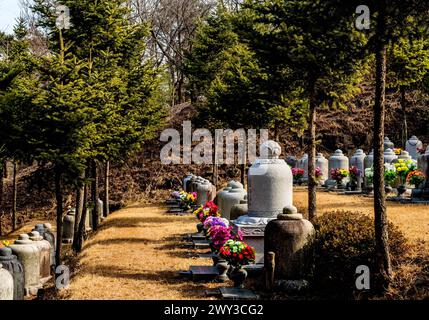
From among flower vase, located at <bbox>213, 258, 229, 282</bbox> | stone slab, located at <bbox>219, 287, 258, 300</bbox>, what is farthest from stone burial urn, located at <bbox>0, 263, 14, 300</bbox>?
flower vase, located at <bbox>213, 258, 229, 282</bbox>

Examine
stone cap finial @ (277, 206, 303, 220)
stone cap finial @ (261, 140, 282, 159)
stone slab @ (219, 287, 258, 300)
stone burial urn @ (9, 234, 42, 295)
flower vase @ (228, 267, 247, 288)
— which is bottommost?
stone burial urn @ (9, 234, 42, 295)

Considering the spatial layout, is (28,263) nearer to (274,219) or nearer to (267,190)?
(267,190)

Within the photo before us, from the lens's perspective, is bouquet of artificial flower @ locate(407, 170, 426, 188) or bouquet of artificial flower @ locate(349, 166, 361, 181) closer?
bouquet of artificial flower @ locate(407, 170, 426, 188)

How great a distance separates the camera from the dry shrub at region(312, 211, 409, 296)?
10180 millimetres

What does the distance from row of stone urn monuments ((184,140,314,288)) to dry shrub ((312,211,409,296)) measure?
12.8 inches

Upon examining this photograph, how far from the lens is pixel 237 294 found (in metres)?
10.4

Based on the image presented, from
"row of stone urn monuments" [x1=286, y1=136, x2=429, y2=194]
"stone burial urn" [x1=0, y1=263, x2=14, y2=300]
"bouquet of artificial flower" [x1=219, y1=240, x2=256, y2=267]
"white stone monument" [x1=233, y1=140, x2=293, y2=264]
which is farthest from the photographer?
"row of stone urn monuments" [x1=286, y1=136, x2=429, y2=194]

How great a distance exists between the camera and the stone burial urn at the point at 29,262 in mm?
15939

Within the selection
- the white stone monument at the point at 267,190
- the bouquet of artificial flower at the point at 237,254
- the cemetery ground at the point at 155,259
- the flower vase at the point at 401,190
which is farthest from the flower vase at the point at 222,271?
the flower vase at the point at 401,190

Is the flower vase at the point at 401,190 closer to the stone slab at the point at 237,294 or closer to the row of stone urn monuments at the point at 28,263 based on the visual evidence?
the stone slab at the point at 237,294

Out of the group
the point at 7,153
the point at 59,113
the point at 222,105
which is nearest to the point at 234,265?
the point at 59,113

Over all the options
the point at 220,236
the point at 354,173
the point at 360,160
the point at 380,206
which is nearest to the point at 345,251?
the point at 380,206

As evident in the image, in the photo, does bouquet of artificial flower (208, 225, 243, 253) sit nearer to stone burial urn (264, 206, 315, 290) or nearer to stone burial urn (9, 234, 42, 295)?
stone burial urn (264, 206, 315, 290)
